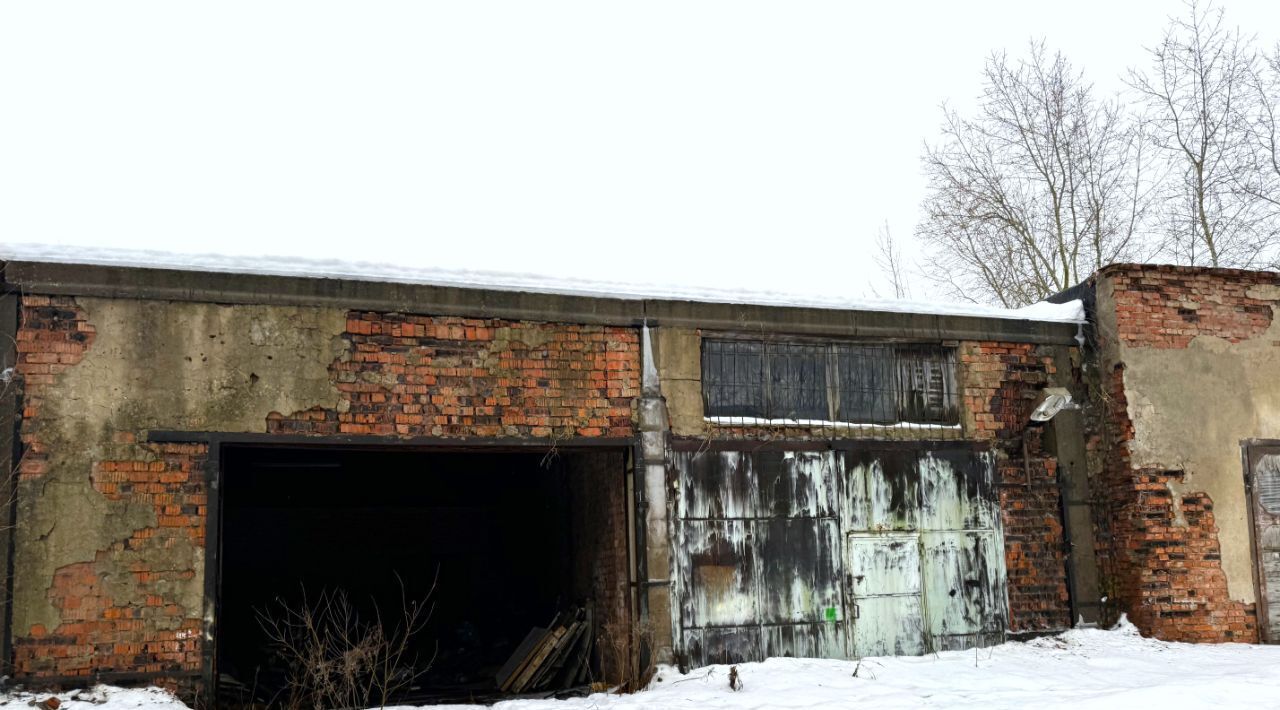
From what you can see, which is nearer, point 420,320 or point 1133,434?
point 420,320

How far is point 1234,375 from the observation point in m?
11.5

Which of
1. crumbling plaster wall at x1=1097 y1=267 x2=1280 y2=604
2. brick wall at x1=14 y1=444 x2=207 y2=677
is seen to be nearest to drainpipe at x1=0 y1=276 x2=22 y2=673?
brick wall at x1=14 y1=444 x2=207 y2=677

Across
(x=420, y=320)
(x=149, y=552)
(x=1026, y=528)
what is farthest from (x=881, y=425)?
(x=149, y=552)

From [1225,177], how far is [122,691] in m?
22.2

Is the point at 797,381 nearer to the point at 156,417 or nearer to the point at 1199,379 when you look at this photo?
the point at 1199,379

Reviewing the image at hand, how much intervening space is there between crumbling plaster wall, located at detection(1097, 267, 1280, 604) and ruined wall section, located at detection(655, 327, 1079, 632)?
740mm

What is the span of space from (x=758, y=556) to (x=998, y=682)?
2.36m

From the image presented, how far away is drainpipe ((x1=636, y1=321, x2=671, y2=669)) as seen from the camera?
31.7 feet

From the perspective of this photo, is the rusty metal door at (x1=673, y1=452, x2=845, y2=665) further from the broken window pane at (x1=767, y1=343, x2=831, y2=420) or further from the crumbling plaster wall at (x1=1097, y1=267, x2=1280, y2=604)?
the crumbling plaster wall at (x1=1097, y1=267, x2=1280, y2=604)

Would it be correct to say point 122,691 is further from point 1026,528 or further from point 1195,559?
point 1195,559

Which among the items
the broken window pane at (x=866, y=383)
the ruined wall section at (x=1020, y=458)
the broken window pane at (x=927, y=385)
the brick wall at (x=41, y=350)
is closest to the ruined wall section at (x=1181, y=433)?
the ruined wall section at (x=1020, y=458)

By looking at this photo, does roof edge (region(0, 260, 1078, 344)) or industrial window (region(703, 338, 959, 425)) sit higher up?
roof edge (region(0, 260, 1078, 344))

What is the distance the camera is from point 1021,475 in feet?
36.6

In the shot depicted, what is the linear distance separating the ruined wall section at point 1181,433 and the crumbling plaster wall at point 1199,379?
0.04 ft
